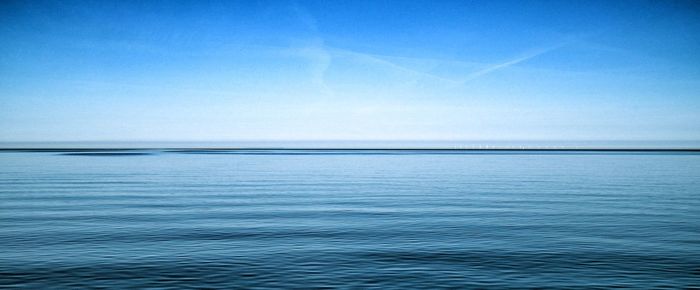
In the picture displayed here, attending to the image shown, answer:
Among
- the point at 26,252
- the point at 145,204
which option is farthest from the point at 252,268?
the point at 145,204

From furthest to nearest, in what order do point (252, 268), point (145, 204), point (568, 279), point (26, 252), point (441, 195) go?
point (441, 195)
point (145, 204)
point (26, 252)
point (252, 268)
point (568, 279)

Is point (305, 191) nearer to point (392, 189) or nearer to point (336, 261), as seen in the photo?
point (392, 189)

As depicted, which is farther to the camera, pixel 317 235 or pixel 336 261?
pixel 317 235

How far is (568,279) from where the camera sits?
37.5 ft

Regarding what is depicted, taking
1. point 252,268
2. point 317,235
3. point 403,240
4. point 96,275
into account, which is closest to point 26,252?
point 96,275

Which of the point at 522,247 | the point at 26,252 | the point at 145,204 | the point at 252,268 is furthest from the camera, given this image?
the point at 145,204

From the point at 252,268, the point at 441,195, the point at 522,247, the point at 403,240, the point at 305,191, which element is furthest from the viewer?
the point at 305,191

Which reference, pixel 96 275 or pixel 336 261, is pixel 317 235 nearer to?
pixel 336 261

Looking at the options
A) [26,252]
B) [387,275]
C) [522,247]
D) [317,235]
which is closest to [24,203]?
[26,252]

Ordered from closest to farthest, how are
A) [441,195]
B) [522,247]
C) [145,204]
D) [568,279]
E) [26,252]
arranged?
[568,279] → [26,252] → [522,247] → [145,204] → [441,195]

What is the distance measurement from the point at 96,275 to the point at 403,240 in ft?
29.3

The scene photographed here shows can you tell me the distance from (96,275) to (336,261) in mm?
5896

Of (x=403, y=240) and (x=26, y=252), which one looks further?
(x=403, y=240)

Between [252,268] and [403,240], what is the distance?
18.1 ft
